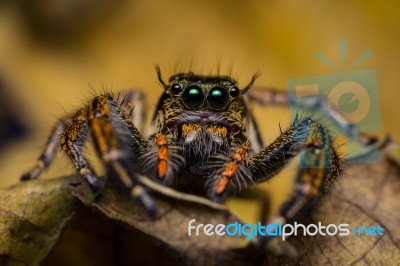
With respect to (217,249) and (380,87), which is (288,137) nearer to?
(217,249)

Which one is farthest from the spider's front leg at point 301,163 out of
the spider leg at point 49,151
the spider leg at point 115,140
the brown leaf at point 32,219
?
the spider leg at point 49,151

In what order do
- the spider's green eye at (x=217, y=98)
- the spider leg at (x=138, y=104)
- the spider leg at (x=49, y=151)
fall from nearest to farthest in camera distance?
the spider's green eye at (x=217, y=98) < the spider leg at (x=49, y=151) < the spider leg at (x=138, y=104)

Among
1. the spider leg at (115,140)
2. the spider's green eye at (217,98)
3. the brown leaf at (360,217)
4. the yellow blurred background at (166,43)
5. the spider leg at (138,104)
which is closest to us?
the spider leg at (115,140)

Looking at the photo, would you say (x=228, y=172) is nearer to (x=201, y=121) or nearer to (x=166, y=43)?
(x=201, y=121)

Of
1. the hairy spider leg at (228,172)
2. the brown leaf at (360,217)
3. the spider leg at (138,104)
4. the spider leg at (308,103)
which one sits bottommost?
the brown leaf at (360,217)

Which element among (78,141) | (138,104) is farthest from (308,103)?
(78,141)

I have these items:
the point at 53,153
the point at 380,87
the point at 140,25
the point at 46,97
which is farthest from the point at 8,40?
the point at 380,87

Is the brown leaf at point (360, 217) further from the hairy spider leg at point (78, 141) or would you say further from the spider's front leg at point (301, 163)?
the hairy spider leg at point (78, 141)
